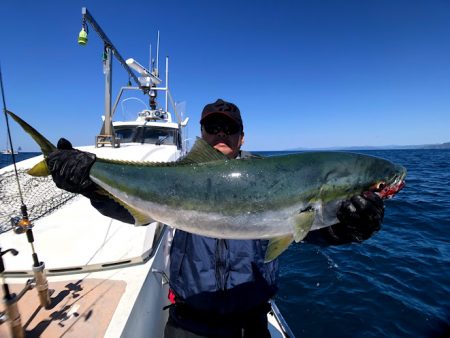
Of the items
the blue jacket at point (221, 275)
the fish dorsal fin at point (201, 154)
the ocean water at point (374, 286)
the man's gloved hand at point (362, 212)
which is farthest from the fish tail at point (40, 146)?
the ocean water at point (374, 286)

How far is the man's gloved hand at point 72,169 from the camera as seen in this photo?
3.01m

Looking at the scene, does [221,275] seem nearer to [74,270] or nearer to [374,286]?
[74,270]

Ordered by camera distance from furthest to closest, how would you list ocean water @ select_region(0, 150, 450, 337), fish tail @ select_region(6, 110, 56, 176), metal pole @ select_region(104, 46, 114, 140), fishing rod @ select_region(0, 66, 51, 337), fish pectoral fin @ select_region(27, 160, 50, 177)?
1. metal pole @ select_region(104, 46, 114, 140)
2. ocean water @ select_region(0, 150, 450, 337)
3. fish pectoral fin @ select_region(27, 160, 50, 177)
4. fish tail @ select_region(6, 110, 56, 176)
5. fishing rod @ select_region(0, 66, 51, 337)

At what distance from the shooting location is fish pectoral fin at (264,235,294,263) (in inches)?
107

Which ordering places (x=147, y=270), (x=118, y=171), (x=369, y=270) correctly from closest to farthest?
1. (x=118, y=171)
2. (x=147, y=270)
3. (x=369, y=270)

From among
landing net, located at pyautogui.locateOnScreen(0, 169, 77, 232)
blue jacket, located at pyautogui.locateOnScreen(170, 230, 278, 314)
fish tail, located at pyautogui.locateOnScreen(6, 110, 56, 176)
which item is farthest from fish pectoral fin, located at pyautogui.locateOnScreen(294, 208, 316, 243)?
landing net, located at pyautogui.locateOnScreen(0, 169, 77, 232)

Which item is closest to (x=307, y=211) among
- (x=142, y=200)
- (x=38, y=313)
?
(x=142, y=200)

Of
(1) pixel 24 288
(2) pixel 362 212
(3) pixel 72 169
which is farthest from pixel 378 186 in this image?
(1) pixel 24 288

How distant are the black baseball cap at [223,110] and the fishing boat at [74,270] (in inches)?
75.0

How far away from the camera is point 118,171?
3041 mm

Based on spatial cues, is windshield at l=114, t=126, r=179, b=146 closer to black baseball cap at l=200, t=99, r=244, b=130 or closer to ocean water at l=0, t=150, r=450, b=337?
ocean water at l=0, t=150, r=450, b=337

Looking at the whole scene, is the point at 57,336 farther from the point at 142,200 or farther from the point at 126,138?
the point at 126,138

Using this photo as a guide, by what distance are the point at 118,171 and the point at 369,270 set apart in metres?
8.25

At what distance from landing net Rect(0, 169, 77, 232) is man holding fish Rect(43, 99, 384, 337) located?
Answer: 2.40 meters
